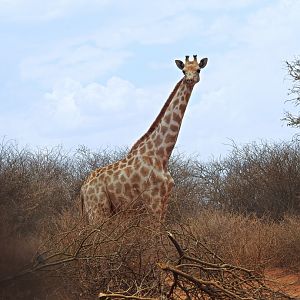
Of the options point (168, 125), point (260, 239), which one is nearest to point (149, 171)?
point (168, 125)

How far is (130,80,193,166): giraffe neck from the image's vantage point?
33.7ft

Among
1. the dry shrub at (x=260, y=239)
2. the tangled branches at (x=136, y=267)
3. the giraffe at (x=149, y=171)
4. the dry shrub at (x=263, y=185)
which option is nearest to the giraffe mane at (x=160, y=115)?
the giraffe at (x=149, y=171)

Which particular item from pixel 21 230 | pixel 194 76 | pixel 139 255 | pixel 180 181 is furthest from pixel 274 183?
pixel 21 230

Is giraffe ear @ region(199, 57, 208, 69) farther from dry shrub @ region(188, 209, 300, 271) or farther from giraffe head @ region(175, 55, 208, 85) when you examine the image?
dry shrub @ region(188, 209, 300, 271)

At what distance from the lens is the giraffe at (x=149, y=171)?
376 inches

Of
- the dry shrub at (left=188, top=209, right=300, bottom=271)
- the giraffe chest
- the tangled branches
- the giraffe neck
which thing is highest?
the giraffe neck

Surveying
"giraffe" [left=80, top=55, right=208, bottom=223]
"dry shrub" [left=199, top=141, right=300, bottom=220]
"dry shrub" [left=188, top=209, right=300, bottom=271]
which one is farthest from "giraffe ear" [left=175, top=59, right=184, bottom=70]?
"dry shrub" [left=199, top=141, right=300, bottom=220]

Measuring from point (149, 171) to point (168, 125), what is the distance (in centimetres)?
96

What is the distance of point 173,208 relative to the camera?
17297mm

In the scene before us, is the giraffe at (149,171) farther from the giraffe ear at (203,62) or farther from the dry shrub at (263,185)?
the dry shrub at (263,185)

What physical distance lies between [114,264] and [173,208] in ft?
36.5

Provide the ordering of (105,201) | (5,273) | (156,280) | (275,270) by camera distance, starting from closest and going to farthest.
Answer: (5,273), (156,280), (105,201), (275,270)

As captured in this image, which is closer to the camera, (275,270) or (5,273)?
(5,273)

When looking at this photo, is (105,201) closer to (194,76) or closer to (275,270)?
(194,76)
